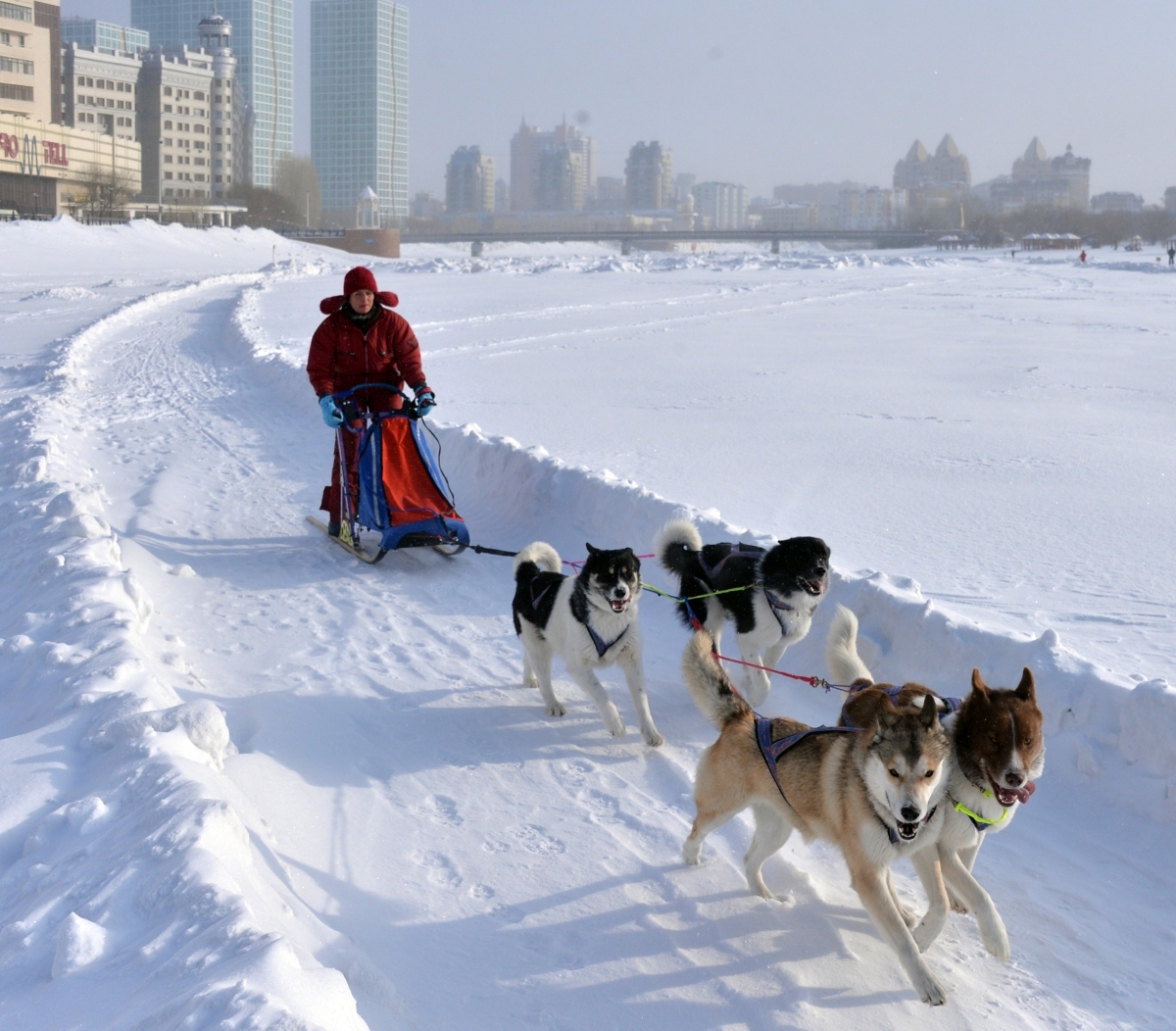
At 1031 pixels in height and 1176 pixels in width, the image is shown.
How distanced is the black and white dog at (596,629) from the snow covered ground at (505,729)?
16 cm

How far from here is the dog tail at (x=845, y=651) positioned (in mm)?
4074

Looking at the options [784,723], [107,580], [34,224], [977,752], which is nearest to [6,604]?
[107,580]

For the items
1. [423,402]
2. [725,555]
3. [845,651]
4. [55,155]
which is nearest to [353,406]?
[423,402]

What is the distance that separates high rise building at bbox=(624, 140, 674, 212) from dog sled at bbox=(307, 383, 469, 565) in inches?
7143

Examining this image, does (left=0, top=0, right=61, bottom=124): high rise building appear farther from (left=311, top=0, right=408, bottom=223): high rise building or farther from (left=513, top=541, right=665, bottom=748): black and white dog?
(left=311, top=0, right=408, bottom=223): high rise building

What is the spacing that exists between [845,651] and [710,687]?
2.55 ft

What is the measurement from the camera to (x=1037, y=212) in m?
119

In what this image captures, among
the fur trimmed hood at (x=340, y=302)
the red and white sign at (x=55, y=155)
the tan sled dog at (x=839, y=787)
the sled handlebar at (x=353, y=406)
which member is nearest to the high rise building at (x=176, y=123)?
the red and white sign at (x=55, y=155)

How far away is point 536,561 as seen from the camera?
5.32 meters

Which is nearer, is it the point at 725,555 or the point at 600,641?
the point at 600,641

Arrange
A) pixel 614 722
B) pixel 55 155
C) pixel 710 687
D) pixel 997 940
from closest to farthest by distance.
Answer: pixel 997 940 → pixel 710 687 → pixel 614 722 → pixel 55 155

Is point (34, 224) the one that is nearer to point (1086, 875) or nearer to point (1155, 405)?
point (1155, 405)

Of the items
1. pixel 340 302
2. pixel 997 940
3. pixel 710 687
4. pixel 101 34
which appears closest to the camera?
pixel 997 940

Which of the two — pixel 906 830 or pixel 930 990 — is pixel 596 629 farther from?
pixel 930 990
